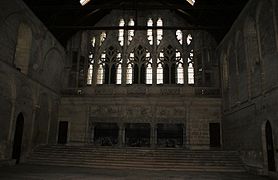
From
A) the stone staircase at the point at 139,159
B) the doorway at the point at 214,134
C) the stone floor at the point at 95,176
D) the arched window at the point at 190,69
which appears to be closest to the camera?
the stone floor at the point at 95,176

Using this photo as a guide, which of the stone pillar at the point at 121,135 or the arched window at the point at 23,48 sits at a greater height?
the arched window at the point at 23,48

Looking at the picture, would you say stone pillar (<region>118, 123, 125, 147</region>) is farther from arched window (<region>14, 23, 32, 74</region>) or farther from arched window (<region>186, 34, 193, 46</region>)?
arched window (<region>186, 34, 193, 46</region>)

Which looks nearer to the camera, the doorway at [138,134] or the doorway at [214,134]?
the doorway at [214,134]

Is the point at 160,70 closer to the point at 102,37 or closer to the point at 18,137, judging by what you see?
the point at 102,37

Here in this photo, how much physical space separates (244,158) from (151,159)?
15.6 feet

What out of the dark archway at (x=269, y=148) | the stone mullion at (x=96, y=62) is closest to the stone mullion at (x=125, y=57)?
the stone mullion at (x=96, y=62)

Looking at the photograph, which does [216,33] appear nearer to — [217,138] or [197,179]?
[217,138]

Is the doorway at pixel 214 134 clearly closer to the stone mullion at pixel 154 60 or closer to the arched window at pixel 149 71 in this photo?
the stone mullion at pixel 154 60

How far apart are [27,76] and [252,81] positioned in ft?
38.8

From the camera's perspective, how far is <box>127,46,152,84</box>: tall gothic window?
1908 cm

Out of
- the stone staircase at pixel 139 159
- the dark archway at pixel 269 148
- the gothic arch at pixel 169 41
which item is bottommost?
the stone staircase at pixel 139 159

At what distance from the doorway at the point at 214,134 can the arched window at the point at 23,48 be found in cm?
1248

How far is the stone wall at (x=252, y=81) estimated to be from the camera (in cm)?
1017

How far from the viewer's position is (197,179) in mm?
8805
